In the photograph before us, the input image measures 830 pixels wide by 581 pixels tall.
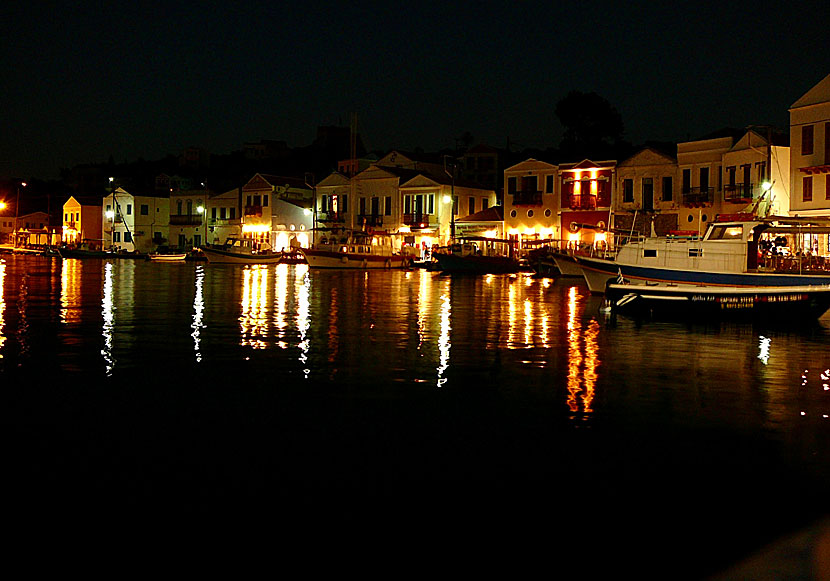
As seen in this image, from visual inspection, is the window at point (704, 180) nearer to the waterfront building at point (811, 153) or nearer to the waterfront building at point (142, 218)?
the waterfront building at point (811, 153)

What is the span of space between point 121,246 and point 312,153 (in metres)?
49.5

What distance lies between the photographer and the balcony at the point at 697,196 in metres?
55.5

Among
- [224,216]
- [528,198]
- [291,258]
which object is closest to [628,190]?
[528,198]

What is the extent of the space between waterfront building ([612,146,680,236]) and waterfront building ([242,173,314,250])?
1414 inches

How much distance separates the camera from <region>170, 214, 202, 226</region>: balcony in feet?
333

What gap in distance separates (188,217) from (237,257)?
3009 centimetres

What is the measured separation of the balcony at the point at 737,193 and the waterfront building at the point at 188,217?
63.0 metres

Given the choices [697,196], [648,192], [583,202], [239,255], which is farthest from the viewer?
[239,255]

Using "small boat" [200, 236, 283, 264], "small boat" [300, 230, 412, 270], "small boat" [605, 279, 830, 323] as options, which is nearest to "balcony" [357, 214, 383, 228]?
"small boat" [300, 230, 412, 270]

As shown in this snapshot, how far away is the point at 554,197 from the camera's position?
68250 millimetres

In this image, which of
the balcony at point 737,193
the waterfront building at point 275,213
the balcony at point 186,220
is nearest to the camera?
the balcony at point 737,193

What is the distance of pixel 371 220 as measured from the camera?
80.7 m

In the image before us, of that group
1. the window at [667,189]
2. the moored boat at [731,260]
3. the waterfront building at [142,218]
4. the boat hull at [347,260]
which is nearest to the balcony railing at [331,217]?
the boat hull at [347,260]

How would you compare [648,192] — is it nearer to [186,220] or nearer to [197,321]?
[197,321]
